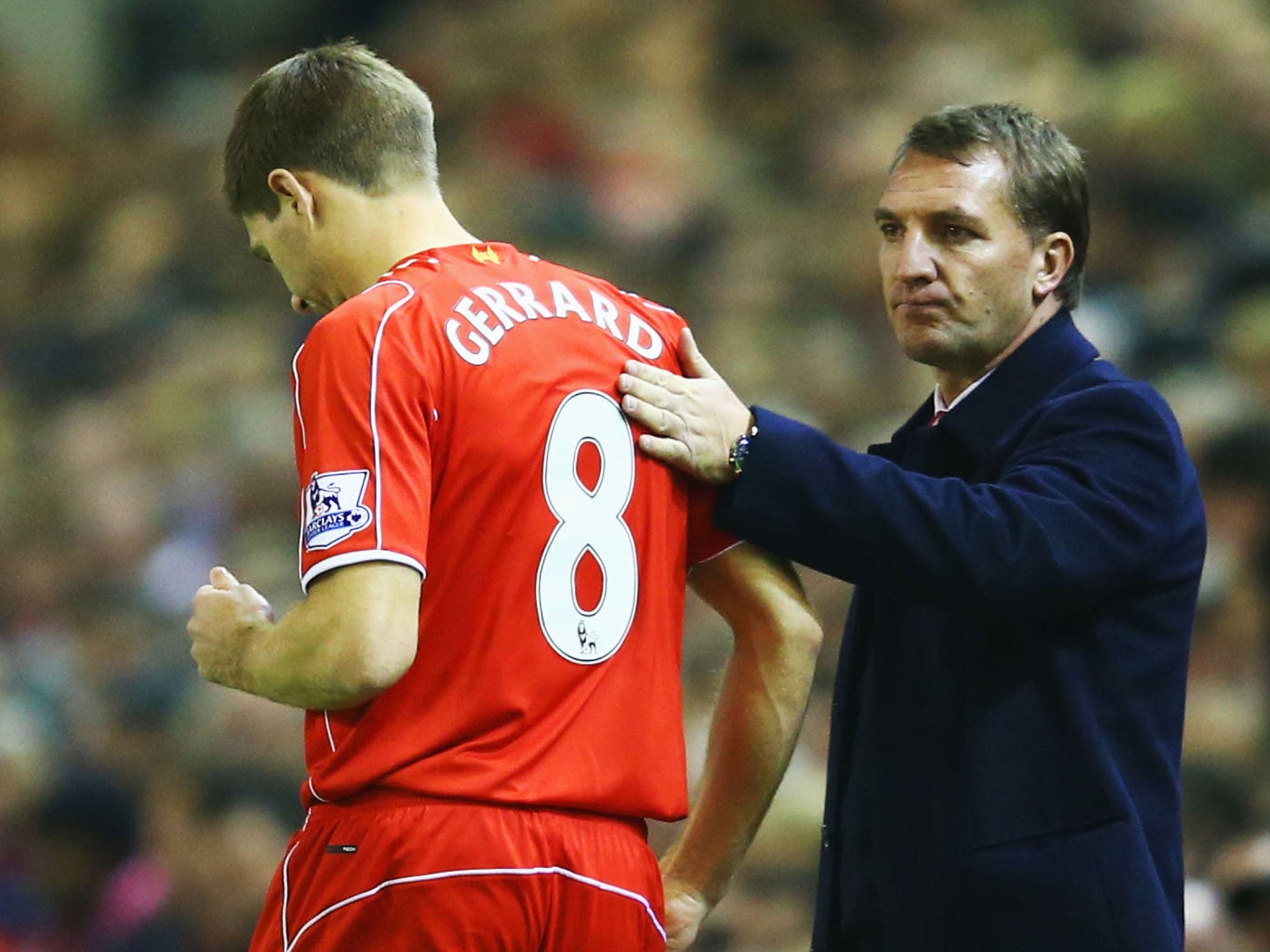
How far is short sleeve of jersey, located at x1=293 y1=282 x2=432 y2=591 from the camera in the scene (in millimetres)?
2344

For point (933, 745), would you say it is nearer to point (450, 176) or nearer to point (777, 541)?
point (777, 541)

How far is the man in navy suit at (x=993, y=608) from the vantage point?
2.63 m

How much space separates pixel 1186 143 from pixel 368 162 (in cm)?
467

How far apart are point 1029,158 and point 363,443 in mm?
1250

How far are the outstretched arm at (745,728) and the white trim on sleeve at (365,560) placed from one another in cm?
65

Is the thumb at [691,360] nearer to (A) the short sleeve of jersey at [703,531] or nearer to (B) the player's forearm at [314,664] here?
(A) the short sleeve of jersey at [703,531]

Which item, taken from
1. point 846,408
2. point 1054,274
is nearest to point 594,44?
point 846,408

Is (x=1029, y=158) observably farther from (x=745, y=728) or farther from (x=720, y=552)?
(x=745, y=728)

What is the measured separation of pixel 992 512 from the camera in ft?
8.68

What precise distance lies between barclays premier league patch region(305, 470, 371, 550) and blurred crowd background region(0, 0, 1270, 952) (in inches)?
100

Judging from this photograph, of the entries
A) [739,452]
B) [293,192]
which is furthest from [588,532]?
[293,192]

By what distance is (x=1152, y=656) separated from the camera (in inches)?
108

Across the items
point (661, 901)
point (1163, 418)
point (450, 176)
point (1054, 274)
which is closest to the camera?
point (661, 901)

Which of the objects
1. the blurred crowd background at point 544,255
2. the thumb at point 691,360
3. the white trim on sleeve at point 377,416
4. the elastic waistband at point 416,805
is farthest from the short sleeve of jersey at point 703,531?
A: the blurred crowd background at point 544,255
